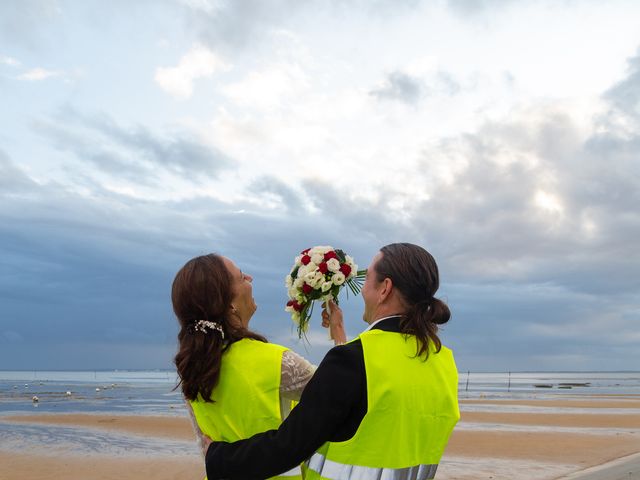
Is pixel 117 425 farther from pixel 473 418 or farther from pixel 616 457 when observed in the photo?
pixel 616 457

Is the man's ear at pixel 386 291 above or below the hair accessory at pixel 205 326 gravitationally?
above

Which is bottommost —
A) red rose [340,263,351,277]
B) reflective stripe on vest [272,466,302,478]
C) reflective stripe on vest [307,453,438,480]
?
reflective stripe on vest [272,466,302,478]

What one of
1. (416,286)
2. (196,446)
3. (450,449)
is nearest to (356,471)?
(416,286)

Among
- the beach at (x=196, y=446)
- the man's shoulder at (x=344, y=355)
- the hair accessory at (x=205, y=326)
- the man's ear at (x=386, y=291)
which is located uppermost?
the man's ear at (x=386, y=291)

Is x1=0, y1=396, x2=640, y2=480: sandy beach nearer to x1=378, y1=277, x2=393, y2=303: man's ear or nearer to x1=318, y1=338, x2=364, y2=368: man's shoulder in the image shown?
x1=378, y1=277, x2=393, y2=303: man's ear

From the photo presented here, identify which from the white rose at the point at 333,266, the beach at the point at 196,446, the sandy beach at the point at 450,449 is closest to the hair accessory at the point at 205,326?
the white rose at the point at 333,266

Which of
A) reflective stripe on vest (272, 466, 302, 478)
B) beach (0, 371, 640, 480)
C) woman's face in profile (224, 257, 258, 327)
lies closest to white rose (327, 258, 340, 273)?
woman's face in profile (224, 257, 258, 327)

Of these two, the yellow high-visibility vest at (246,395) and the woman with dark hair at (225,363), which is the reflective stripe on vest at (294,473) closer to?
the woman with dark hair at (225,363)

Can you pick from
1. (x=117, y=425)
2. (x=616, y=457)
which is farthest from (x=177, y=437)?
(x=616, y=457)

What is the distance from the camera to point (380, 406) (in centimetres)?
202

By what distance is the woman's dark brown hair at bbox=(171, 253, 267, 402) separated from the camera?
2.34m

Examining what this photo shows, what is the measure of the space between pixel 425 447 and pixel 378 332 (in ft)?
1.26

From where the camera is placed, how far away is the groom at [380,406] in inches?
79.2

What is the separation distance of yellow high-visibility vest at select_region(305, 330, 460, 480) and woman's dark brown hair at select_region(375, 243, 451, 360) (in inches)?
1.7
